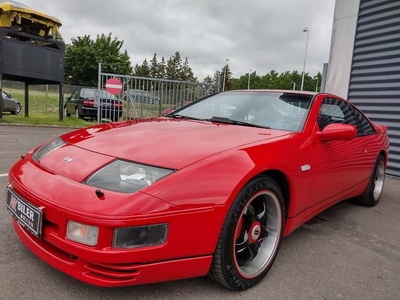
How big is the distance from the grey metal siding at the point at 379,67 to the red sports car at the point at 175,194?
14.0 ft

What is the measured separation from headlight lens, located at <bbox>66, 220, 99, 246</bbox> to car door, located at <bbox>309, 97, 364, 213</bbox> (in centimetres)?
169

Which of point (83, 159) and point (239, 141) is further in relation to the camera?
point (239, 141)

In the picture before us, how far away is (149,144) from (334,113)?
2066mm

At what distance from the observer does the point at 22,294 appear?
5.73 feet

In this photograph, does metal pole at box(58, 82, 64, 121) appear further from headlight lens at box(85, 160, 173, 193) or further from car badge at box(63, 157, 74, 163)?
headlight lens at box(85, 160, 173, 193)

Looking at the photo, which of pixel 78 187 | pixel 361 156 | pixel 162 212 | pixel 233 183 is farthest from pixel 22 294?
pixel 361 156

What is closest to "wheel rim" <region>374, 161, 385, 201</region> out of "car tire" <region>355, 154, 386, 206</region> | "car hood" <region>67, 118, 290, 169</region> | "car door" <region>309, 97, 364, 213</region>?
"car tire" <region>355, 154, 386, 206</region>

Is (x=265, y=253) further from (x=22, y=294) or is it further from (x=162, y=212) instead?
(x=22, y=294)

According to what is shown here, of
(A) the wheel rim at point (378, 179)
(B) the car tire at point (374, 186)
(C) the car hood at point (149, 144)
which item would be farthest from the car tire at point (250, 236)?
(A) the wheel rim at point (378, 179)

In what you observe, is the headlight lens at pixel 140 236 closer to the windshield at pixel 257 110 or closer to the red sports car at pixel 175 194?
the red sports car at pixel 175 194

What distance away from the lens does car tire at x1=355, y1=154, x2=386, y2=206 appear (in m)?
3.90

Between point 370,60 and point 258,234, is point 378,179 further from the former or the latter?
point 370,60

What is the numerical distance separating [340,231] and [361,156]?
84 centimetres

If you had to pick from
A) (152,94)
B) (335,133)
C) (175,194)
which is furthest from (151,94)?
(175,194)
